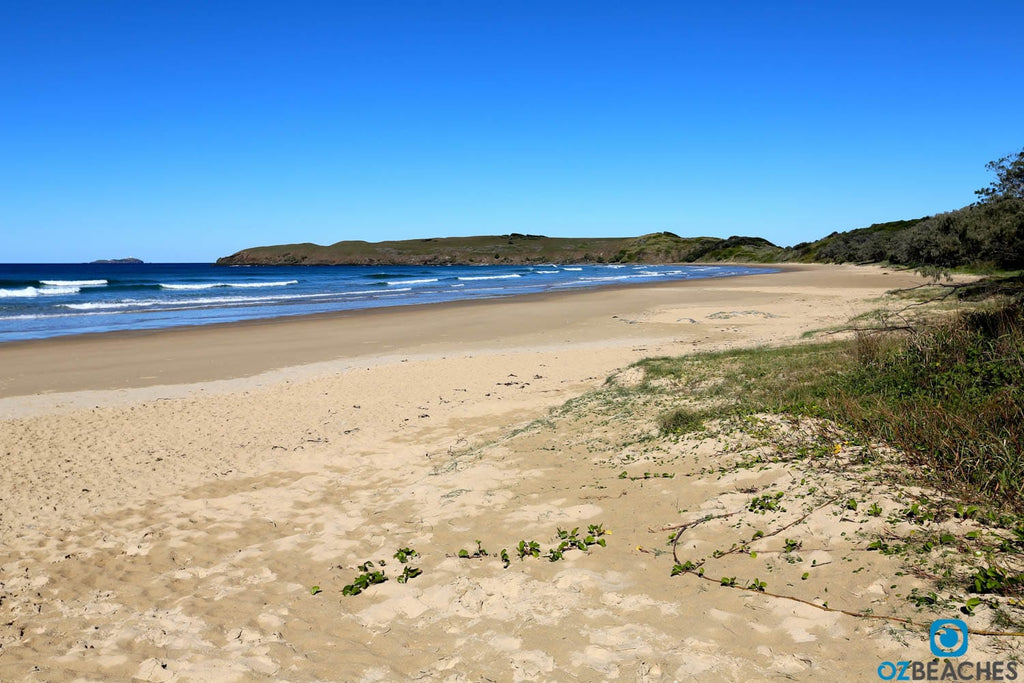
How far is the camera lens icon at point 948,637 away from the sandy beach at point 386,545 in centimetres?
10

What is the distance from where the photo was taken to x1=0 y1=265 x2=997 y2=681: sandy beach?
12.8ft

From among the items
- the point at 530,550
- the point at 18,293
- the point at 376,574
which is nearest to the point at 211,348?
the point at 376,574

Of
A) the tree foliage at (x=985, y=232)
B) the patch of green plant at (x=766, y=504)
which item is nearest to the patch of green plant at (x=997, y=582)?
the patch of green plant at (x=766, y=504)

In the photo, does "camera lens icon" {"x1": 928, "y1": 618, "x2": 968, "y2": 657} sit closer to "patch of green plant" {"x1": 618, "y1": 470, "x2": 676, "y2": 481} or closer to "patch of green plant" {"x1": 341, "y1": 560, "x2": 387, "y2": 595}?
"patch of green plant" {"x1": 618, "y1": 470, "x2": 676, "y2": 481}

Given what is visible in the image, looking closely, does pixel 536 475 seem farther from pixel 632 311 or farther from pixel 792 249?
pixel 792 249

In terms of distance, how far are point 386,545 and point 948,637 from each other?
4.34 meters

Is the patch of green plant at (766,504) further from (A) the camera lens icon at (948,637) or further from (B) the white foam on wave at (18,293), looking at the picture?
(B) the white foam on wave at (18,293)

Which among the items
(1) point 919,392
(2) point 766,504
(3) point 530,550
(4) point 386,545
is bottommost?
(4) point 386,545

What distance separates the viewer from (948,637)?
11.1 feet

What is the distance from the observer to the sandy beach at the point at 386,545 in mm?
3914

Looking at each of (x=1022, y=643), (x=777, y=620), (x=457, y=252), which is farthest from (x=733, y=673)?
(x=457, y=252)

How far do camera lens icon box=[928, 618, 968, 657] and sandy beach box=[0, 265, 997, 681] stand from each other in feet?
0.31

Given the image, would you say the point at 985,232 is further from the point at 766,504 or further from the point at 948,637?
the point at 948,637

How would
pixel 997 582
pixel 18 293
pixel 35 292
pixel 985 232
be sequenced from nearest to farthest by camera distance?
pixel 997 582
pixel 985 232
pixel 18 293
pixel 35 292
